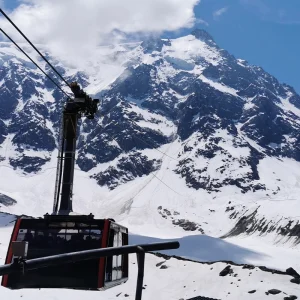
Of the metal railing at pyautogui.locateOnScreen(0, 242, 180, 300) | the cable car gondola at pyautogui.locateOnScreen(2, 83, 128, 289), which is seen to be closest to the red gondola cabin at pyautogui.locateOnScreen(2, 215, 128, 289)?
the cable car gondola at pyautogui.locateOnScreen(2, 83, 128, 289)

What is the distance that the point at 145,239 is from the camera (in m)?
111

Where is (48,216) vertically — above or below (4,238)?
below

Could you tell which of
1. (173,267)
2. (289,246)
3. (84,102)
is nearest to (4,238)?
(173,267)

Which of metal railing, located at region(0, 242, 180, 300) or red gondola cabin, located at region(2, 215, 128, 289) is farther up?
red gondola cabin, located at region(2, 215, 128, 289)

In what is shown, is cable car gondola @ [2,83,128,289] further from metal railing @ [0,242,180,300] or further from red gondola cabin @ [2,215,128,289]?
metal railing @ [0,242,180,300]

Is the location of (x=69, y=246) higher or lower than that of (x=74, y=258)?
higher

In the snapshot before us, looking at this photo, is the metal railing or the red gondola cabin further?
the red gondola cabin

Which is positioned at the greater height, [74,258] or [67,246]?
[67,246]

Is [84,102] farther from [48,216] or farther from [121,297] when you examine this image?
[121,297]

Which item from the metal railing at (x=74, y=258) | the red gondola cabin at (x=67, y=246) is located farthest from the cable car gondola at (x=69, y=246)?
the metal railing at (x=74, y=258)

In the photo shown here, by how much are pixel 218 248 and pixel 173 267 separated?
49.9 metres

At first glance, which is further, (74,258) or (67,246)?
(67,246)

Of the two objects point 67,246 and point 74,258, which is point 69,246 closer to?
point 67,246

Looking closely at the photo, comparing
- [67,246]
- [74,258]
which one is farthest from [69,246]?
[74,258]
